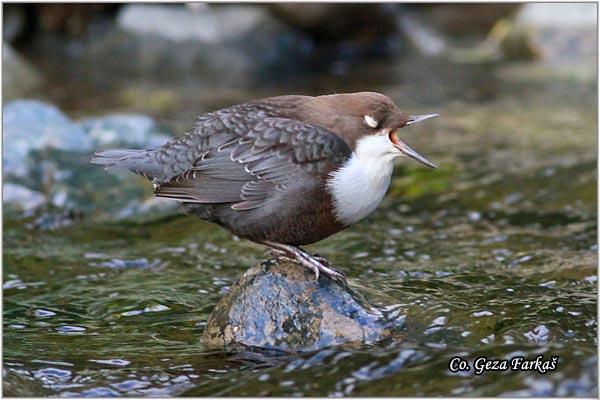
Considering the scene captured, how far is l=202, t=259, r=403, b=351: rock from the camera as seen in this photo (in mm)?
3561

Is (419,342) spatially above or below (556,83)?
below

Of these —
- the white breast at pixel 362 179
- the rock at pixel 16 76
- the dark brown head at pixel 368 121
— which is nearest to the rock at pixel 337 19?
the rock at pixel 16 76

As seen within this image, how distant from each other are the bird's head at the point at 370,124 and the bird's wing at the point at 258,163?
5cm

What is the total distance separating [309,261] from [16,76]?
7255mm

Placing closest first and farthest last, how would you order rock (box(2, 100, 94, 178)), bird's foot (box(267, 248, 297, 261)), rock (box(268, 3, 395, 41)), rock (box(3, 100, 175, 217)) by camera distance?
bird's foot (box(267, 248, 297, 261)) → rock (box(3, 100, 175, 217)) → rock (box(2, 100, 94, 178)) → rock (box(268, 3, 395, 41))

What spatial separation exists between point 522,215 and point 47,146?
363 cm

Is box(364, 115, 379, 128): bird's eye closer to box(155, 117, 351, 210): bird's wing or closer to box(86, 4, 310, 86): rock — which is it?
box(155, 117, 351, 210): bird's wing

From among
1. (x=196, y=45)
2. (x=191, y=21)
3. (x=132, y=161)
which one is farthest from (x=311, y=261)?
(x=191, y=21)

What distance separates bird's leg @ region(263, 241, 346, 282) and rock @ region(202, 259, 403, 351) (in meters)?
0.03

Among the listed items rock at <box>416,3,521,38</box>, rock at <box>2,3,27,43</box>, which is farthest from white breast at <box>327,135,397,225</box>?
rock at <box>416,3,521,38</box>

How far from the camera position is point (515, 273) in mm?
4559

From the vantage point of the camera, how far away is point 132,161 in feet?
13.1

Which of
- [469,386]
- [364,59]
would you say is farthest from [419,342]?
[364,59]

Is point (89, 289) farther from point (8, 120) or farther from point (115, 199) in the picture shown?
point (8, 120)
